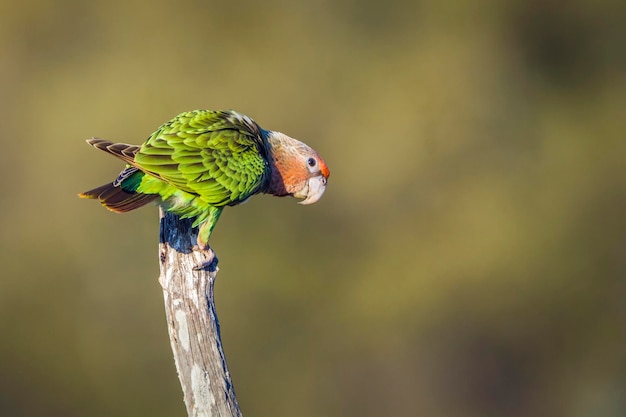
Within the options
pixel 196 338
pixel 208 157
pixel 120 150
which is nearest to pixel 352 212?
pixel 208 157

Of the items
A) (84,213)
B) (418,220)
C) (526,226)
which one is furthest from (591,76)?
(84,213)

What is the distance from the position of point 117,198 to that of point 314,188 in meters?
2.28

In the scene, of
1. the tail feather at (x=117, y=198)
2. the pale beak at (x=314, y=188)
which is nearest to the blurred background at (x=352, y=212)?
the pale beak at (x=314, y=188)

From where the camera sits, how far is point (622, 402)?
55.3ft

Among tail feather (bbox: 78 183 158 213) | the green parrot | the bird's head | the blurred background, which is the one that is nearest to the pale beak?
the bird's head

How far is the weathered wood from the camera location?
5.40 meters

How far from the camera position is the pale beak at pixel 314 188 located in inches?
299

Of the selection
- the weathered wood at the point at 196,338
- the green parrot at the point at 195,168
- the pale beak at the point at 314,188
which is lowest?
the weathered wood at the point at 196,338

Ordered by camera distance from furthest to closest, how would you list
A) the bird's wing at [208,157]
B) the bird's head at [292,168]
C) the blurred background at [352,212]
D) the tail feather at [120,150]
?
the blurred background at [352,212] < the bird's head at [292,168] < the bird's wing at [208,157] < the tail feather at [120,150]

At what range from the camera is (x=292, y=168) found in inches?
290

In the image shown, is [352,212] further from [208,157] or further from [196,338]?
[196,338]

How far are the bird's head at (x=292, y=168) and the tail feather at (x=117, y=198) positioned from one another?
1511 mm

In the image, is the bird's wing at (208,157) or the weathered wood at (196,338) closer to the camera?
the weathered wood at (196,338)

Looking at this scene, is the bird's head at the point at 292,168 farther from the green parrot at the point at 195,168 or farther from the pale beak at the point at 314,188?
the green parrot at the point at 195,168
